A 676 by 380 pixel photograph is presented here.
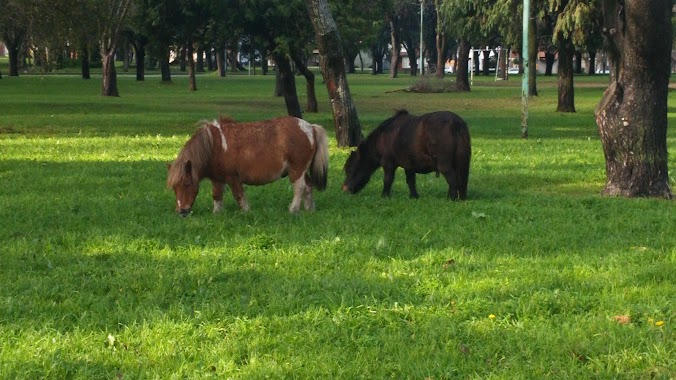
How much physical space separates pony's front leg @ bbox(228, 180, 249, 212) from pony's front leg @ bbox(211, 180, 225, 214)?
14 cm

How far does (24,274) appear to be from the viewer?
8.64 metres

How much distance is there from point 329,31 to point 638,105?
830 centimetres

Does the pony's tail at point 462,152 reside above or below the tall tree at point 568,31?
below

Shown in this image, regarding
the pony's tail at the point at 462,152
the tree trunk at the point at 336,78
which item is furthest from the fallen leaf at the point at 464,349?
the tree trunk at the point at 336,78

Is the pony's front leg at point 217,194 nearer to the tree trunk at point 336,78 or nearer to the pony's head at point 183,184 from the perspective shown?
Result: the pony's head at point 183,184

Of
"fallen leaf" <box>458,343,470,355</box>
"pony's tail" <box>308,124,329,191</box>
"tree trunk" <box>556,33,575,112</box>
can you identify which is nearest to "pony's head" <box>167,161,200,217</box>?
"pony's tail" <box>308,124,329,191</box>

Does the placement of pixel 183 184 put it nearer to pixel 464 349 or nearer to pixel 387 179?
pixel 387 179

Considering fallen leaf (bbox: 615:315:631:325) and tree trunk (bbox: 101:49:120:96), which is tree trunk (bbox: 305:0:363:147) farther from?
tree trunk (bbox: 101:49:120:96)

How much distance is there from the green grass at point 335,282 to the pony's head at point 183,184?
8.1 inches

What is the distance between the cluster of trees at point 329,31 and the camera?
14.3 meters

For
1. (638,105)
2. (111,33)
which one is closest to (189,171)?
(638,105)

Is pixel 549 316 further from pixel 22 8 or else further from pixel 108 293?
pixel 22 8

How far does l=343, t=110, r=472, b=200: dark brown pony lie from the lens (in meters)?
12.9

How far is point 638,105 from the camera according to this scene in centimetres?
1425
